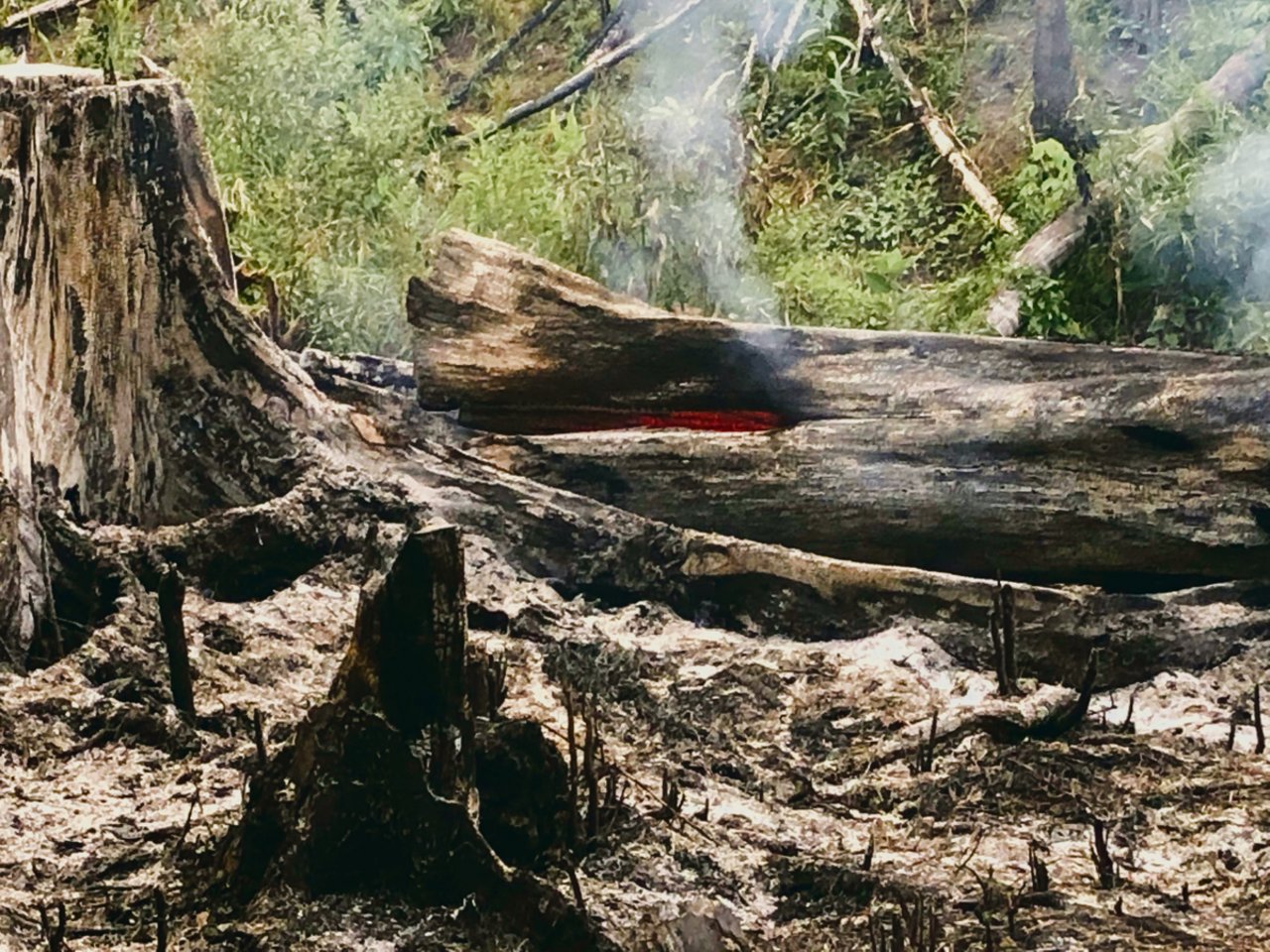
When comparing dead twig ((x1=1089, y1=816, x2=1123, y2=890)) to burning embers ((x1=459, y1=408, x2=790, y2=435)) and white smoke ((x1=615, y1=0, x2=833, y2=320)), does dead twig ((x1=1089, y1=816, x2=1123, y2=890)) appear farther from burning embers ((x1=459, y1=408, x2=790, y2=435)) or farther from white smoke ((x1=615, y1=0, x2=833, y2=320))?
white smoke ((x1=615, y1=0, x2=833, y2=320))

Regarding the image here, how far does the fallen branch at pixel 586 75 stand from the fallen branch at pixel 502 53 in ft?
0.48

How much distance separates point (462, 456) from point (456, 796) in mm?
1655

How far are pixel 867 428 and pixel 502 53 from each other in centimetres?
179

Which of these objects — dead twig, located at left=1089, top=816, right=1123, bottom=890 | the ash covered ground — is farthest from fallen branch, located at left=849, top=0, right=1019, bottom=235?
dead twig, located at left=1089, top=816, right=1123, bottom=890

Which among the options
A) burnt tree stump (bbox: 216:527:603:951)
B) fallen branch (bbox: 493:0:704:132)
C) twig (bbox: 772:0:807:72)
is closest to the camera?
burnt tree stump (bbox: 216:527:603:951)

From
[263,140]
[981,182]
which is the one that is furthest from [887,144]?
[263,140]

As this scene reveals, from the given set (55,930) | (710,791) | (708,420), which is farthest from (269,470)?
(55,930)

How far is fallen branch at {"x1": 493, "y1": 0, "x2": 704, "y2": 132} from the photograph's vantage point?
4.49 meters

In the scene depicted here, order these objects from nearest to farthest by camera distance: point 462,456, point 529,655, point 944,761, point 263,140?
1. point 944,761
2. point 529,655
3. point 462,456
4. point 263,140

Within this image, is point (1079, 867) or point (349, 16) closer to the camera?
point (1079, 867)

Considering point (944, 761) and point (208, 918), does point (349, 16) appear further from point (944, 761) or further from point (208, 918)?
point (208, 918)

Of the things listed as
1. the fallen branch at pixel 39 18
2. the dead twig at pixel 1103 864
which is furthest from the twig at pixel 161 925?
the fallen branch at pixel 39 18

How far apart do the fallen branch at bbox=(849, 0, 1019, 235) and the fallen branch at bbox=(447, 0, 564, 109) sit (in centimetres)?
87

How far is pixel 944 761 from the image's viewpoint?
9.03 ft
